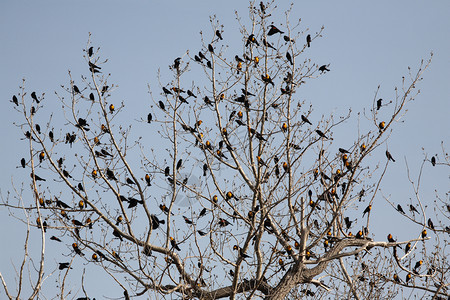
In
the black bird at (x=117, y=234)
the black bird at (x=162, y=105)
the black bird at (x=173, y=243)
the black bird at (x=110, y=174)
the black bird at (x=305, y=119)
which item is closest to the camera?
the black bird at (x=173, y=243)

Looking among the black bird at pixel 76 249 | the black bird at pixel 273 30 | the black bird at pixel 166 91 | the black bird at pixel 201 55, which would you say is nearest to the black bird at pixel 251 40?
the black bird at pixel 273 30

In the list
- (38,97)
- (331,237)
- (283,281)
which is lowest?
(283,281)

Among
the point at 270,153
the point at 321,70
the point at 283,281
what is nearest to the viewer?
the point at 283,281

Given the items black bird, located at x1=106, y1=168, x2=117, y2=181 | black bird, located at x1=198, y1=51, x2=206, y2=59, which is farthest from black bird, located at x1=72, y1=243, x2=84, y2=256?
black bird, located at x1=198, y1=51, x2=206, y2=59

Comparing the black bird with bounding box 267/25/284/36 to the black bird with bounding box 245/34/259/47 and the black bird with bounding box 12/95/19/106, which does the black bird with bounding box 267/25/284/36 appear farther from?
the black bird with bounding box 12/95/19/106

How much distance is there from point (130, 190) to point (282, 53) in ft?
10.4

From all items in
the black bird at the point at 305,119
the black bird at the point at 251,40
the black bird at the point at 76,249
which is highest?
the black bird at the point at 251,40

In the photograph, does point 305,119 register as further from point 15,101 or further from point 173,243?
point 15,101

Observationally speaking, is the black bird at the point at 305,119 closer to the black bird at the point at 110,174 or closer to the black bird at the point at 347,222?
the black bird at the point at 347,222

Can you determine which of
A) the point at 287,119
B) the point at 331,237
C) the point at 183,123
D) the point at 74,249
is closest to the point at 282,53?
the point at 287,119

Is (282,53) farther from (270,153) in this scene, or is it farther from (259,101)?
(270,153)

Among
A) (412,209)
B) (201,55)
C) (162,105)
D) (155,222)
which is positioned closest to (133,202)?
(155,222)

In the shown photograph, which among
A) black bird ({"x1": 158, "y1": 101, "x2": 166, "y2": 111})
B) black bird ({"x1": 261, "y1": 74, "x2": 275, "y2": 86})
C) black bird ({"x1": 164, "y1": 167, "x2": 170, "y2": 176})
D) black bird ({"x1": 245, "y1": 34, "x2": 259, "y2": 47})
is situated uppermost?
black bird ({"x1": 245, "y1": 34, "x2": 259, "y2": 47})

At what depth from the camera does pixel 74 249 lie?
23.0ft
